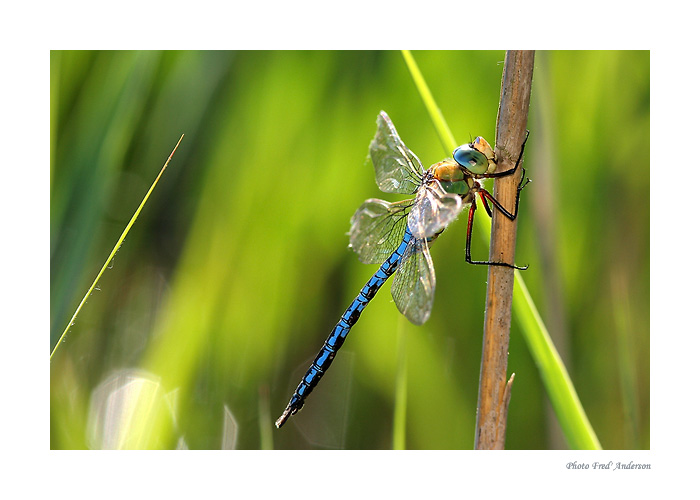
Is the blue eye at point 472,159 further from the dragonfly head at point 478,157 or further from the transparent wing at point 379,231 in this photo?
the transparent wing at point 379,231

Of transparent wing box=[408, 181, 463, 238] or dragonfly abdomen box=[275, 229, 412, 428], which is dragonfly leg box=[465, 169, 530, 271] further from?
dragonfly abdomen box=[275, 229, 412, 428]

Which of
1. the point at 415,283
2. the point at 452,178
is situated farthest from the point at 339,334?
the point at 452,178

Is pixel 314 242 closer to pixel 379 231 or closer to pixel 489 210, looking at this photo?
pixel 379 231

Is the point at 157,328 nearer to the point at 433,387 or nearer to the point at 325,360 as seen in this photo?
the point at 325,360

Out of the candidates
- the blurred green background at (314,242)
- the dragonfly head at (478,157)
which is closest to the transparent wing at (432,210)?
the dragonfly head at (478,157)

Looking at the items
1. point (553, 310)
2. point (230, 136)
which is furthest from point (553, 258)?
point (230, 136)

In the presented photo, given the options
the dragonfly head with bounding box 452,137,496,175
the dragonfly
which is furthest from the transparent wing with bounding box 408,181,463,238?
the dragonfly head with bounding box 452,137,496,175

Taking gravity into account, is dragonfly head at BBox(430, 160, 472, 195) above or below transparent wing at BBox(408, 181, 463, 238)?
above
